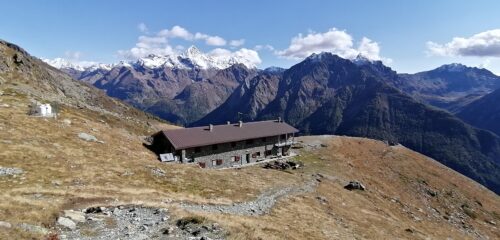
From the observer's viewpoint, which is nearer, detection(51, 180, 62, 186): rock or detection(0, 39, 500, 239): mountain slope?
detection(0, 39, 500, 239): mountain slope

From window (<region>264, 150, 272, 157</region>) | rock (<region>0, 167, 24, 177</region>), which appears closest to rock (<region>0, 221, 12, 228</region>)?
rock (<region>0, 167, 24, 177</region>)

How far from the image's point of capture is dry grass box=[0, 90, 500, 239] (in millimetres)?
35406

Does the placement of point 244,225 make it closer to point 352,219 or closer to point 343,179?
point 352,219

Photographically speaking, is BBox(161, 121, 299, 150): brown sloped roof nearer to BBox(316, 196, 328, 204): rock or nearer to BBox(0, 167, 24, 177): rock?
BBox(316, 196, 328, 204): rock

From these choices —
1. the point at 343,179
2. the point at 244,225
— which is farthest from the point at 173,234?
the point at 343,179

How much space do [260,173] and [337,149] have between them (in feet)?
162

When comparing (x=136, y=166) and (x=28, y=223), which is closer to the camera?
(x=28, y=223)

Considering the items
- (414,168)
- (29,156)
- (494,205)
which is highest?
(29,156)

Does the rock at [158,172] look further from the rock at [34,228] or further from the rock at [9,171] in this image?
the rock at [34,228]

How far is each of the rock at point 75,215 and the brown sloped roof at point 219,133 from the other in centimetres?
4601

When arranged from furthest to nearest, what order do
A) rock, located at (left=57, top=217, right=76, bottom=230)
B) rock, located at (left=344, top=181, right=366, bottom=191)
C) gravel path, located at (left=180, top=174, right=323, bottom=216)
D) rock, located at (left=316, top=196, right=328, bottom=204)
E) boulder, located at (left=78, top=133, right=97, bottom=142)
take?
rock, located at (left=344, top=181, right=366, bottom=191) → boulder, located at (left=78, top=133, right=97, bottom=142) → rock, located at (left=316, top=196, right=328, bottom=204) → gravel path, located at (left=180, top=174, right=323, bottom=216) → rock, located at (left=57, top=217, right=76, bottom=230)

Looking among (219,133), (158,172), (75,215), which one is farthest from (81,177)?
(219,133)

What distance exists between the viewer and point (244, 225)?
3381 cm

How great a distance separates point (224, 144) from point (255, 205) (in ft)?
128
